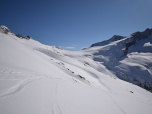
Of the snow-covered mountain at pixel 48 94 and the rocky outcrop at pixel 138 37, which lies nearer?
the snow-covered mountain at pixel 48 94

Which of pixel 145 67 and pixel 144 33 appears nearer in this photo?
pixel 145 67

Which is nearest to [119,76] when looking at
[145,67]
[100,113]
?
[145,67]

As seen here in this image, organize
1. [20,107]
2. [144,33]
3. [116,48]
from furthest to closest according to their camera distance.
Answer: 1. [144,33]
2. [116,48]
3. [20,107]

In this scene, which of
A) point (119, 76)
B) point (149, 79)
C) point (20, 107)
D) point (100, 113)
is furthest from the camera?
point (119, 76)

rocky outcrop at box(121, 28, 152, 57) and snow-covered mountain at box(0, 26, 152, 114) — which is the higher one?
rocky outcrop at box(121, 28, 152, 57)

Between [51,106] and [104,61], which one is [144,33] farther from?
[51,106]

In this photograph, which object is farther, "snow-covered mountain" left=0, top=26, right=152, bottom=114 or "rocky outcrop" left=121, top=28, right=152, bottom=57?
"rocky outcrop" left=121, top=28, right=152, bottom=57

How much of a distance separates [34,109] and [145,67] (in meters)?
53.8

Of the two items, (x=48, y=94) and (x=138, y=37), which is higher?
(x=138, y=37)

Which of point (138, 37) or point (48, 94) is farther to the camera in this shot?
point (138, 37)

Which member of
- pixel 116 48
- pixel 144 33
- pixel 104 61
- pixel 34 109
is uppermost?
pixel 144 33

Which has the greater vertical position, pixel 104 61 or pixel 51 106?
pixel 104 61

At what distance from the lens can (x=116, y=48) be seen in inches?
2422

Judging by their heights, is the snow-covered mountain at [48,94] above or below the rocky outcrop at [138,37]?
below
